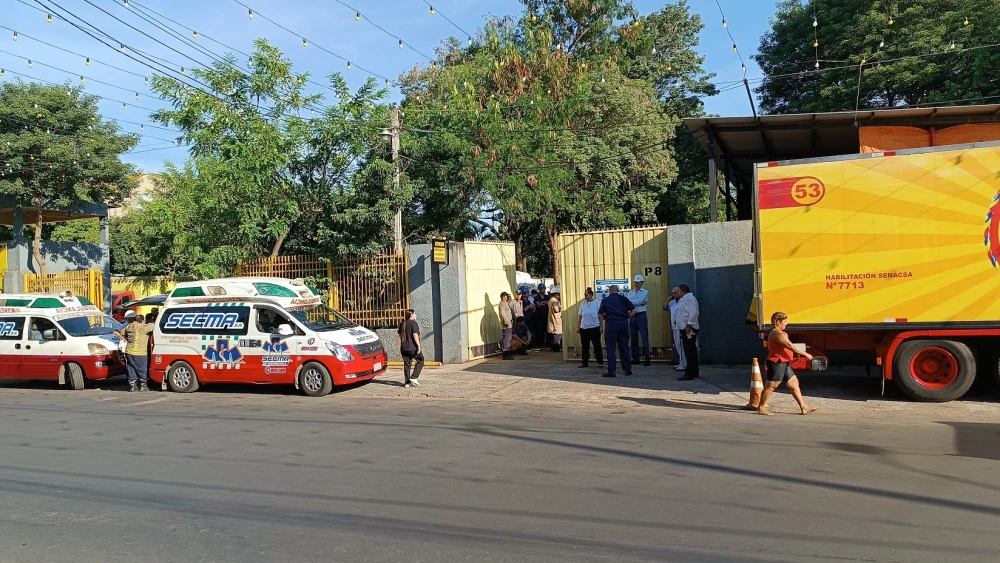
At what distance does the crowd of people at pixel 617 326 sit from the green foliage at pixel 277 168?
3931 mm

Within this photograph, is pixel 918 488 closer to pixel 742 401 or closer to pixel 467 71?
pixel 742 401

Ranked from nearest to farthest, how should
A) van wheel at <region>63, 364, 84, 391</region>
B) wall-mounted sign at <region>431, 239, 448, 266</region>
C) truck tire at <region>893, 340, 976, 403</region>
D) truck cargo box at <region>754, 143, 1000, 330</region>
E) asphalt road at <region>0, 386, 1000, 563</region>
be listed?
asphalt road at <region>0, 386, 1000, 563</region> → truck cargo box at <region>754, 143, 1000, 330</region> → truck tire at <region>893, 340, 976, 403</region> → van wheel at <region>63, 364, 84, 391</region> → wall-mounted sign at <region>431, 239, 448, 266</region>

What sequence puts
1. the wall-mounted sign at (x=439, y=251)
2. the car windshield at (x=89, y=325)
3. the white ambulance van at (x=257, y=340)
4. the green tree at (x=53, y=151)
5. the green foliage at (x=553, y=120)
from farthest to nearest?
the green tree at (x=53, y=151) → the green foliage at (x=553, y=120) → the wall-mounted sign at (x=439, y=251) → the car windshield at (x=89, y=325) → the white ambulance van at (x=257, y=340)

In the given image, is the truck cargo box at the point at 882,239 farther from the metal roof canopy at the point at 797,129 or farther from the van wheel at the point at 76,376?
the van wheel at the point at 76,376

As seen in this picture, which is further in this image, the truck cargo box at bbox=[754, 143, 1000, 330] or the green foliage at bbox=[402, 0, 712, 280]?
the green foliage at bbox=[402, 0, 712, 280]

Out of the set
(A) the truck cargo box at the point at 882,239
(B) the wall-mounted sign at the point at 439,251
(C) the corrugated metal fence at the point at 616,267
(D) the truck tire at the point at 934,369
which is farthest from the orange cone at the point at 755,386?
(B) the wall-mounted sign at the point at 439,251

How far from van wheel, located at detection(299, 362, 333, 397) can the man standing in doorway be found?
5.35 meters

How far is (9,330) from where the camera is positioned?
1633cm

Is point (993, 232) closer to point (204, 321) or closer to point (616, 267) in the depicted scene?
point (616, 267)

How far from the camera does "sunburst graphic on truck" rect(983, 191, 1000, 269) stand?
10336 millimetres

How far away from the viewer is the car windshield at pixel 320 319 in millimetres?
13745

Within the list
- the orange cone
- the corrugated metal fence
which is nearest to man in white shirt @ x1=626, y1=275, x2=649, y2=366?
the corrugated metal fence

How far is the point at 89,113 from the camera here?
2431 centimetres

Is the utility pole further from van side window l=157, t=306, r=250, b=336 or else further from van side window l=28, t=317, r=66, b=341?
van side window l=28, t=317, r=66, b=341
